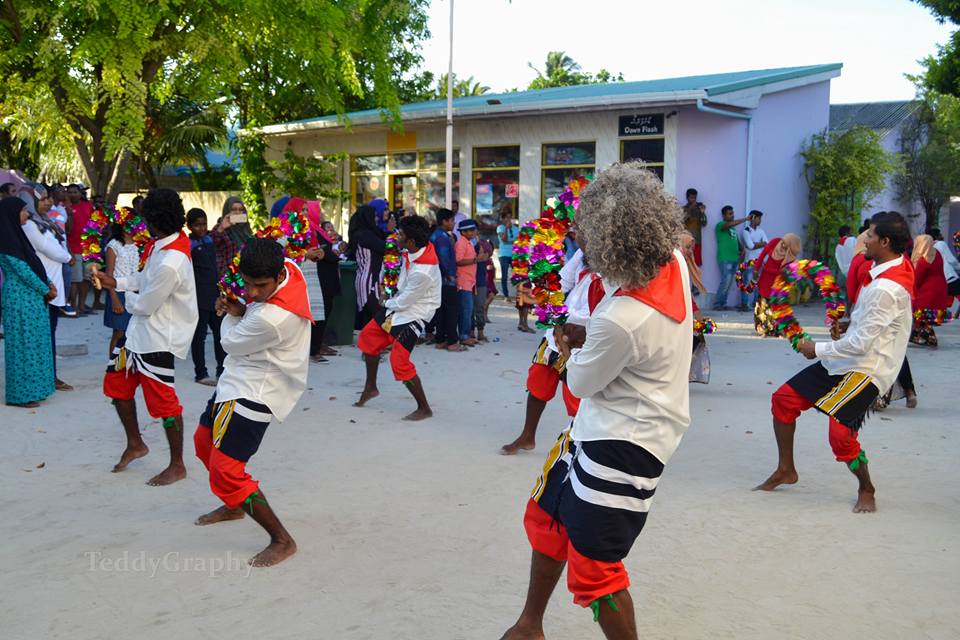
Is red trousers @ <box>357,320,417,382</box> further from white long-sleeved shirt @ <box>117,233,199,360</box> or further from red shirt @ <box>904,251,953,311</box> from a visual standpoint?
red shirt @ <box>904,251,953,311</box>

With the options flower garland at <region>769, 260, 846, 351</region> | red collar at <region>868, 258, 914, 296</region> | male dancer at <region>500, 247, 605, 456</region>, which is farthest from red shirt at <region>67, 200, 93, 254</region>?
red collar at <region>868, 258, 914, 296</region>

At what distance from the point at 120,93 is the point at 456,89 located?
3037cm

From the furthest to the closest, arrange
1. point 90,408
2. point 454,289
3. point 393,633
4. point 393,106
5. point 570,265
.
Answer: point 393,106
point 454,289
point 90,408
point 570,265
point 393,633

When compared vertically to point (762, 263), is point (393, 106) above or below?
above

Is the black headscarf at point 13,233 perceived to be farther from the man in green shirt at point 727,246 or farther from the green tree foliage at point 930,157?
the green tree foliage at point 930,157

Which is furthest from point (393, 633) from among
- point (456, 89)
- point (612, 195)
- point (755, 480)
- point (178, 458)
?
point (456, 89)

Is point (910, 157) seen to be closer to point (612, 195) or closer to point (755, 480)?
point (755, 480)

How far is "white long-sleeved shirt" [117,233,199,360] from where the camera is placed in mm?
5598

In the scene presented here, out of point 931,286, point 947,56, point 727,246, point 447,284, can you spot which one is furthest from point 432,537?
point 947,56

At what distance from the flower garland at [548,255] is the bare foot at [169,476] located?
2589 millimetres

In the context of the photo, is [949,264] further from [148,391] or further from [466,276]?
[148,391]

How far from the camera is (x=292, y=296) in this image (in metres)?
4.63

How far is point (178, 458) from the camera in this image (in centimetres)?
587

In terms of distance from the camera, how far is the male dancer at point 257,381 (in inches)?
175
